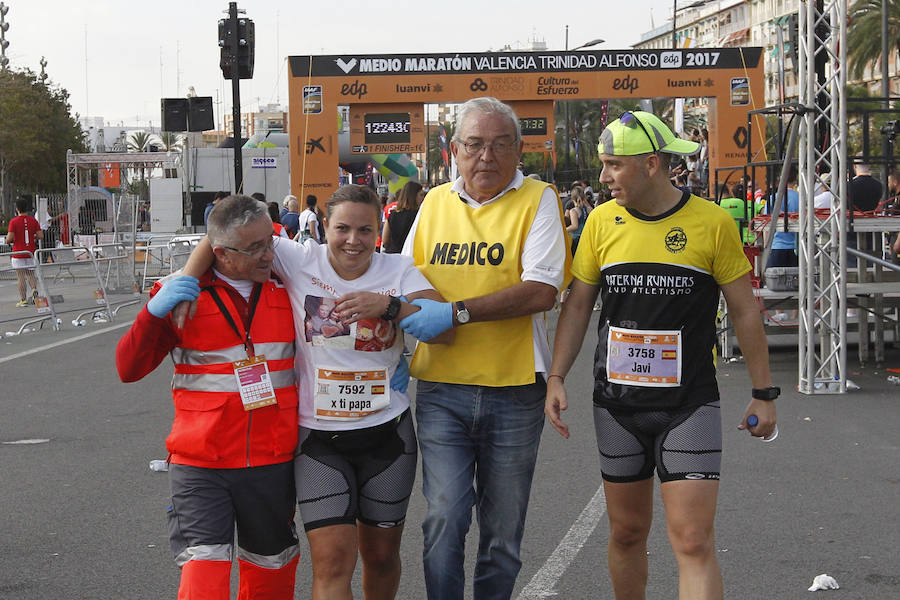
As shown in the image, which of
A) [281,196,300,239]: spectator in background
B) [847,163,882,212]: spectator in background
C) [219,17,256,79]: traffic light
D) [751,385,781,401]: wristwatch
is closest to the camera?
[751,385,781,401]: wristwatch

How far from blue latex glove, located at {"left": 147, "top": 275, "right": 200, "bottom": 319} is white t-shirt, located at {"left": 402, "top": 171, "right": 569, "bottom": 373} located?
790 millimetres

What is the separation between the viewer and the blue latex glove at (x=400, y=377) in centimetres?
386

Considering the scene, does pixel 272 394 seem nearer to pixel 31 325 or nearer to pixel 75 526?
pixel 75 526

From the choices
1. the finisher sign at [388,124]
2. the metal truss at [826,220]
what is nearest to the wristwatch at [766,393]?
the metal truss at [826,220]

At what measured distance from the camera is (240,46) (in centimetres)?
1822

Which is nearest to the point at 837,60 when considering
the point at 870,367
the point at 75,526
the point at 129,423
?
the point at 870,367

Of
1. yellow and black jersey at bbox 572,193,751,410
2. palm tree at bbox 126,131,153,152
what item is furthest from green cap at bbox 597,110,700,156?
palm tree at bbox 126,131,153,152

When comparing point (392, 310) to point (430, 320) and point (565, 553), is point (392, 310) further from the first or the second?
point (565, 553)

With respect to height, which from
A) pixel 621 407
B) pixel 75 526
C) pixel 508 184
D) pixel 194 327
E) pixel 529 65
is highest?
pixel 529 65

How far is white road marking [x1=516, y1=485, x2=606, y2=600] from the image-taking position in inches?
194

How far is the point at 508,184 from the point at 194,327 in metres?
1.20

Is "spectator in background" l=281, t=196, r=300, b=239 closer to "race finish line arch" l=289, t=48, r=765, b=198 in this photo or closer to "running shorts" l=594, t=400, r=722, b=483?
"race finish line arch" l=289, t=48, r=765, b=198

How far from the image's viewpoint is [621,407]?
3.96 metres

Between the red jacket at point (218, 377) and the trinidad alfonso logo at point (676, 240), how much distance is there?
1.34 meters
